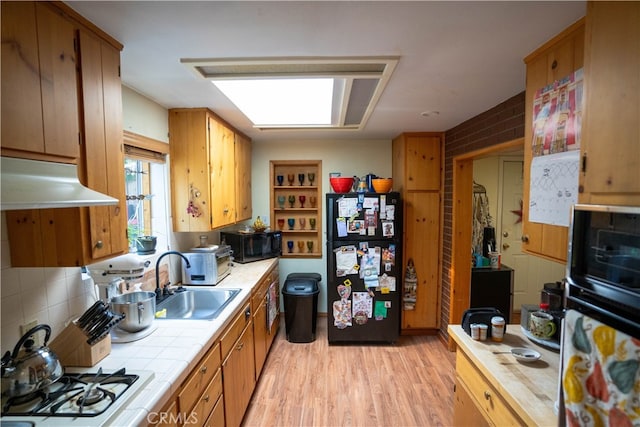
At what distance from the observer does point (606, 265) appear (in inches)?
29.9

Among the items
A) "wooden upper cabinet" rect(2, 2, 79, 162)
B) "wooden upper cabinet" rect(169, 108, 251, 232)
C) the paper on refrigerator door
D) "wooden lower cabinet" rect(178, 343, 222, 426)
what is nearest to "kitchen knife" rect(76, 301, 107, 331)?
"wooden lower cabinet" rect(178, 343, 222, 426)

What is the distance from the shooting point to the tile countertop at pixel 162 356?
3.28 feet

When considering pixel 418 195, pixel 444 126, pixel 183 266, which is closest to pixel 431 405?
pixel 418 195

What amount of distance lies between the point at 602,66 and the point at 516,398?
1.17m

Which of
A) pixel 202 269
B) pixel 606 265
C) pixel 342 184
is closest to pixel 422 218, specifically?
pixel 342 184

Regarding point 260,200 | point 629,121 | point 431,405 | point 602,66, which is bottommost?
point 431,405

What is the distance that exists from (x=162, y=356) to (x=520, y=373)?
5.12 feet

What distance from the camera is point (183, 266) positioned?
93.0 inches

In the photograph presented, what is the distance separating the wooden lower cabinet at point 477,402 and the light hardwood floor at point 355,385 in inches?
28.8

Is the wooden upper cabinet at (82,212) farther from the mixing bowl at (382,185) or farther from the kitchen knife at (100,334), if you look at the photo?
the mixing bowl at (382,185)

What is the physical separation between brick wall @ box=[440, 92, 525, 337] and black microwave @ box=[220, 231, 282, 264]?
1.89 m

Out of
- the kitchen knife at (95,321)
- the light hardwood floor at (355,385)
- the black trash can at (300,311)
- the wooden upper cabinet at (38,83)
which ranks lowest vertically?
the light hardwood floor at (355,385)

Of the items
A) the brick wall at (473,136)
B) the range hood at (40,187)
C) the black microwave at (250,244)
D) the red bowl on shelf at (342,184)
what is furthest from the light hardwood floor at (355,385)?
the range hood at (40,187)

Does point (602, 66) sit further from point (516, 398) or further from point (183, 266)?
point (183, 266)
